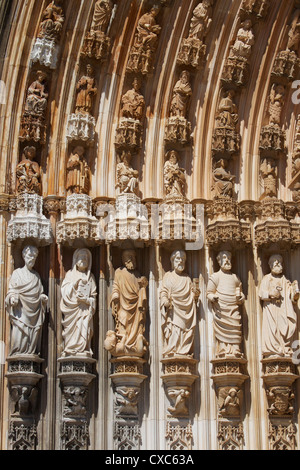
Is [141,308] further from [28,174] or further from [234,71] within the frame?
[234,71]

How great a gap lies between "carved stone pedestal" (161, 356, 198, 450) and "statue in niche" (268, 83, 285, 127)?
10.7ft

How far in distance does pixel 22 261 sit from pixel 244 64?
3692 millimetres

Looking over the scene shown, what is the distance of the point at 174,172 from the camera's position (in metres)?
10.9

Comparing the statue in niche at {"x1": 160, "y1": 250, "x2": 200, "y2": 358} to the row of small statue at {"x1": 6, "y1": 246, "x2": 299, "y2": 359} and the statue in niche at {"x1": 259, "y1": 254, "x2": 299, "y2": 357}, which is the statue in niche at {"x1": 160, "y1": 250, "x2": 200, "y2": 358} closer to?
the row of small statue at {"x1": 6, "y1": 246, "x2": 299, "y2": 359}

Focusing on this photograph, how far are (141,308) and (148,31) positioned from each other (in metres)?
3.43

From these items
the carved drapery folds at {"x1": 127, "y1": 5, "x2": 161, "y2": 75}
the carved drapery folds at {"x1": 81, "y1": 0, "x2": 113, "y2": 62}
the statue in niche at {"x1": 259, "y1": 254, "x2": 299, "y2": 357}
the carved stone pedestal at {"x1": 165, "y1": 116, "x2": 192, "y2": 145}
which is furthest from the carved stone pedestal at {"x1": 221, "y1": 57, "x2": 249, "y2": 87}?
the statue in niche at {"x1": 259, "y1": 254, "x2": 299, "y2": 357}

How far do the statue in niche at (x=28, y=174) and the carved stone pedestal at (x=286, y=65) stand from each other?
3.22 m

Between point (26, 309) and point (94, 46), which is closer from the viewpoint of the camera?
point (26, 309)

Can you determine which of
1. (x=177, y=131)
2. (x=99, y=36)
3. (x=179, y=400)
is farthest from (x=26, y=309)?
(x=99, y=36)

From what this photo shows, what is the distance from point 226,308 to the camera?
1036 cm

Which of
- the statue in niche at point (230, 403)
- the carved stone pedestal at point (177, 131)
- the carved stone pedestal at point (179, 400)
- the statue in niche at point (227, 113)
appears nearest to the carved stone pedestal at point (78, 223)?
the carved stone pedestal at point (177, 131)

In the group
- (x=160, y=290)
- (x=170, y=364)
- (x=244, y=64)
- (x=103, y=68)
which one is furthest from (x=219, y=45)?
(x=170, y=364)

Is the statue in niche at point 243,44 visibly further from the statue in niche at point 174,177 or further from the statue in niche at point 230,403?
the statue in niche at point 230,403

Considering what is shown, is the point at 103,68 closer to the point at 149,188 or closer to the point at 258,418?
the point at 149,188
